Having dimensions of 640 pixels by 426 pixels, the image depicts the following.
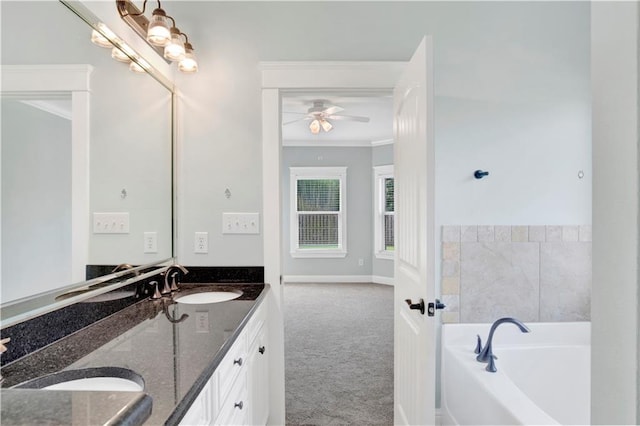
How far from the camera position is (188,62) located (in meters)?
1.86

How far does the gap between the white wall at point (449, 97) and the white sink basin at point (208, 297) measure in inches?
9.0

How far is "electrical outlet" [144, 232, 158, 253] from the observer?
1797mm

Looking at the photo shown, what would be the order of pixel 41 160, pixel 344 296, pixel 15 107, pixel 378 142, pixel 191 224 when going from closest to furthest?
pixel 15 107 → pixel 41 160 → pixel 191 224 → pixel 344 296 → pixel 378 142

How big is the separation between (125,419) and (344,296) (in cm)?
482

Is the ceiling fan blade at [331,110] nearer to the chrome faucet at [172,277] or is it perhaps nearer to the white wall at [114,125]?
the white wall at [114,125]

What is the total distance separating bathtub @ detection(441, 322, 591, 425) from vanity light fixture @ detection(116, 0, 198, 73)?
219 centimetres

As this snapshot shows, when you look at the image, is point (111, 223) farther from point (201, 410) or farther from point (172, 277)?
point (201, 410)

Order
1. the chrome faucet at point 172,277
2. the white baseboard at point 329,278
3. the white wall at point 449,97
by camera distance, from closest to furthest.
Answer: the chrome faucet at point 172,277 < the white wall at point 449,97 < the white baseboard at point 329,278

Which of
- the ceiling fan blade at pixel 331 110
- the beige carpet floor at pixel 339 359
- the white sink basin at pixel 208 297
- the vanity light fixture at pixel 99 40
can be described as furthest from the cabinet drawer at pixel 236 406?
the ceiling fan blade at pixel 331 110

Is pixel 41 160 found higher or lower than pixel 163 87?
lower

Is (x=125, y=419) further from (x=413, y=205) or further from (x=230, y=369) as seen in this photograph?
(x=413, y=205)

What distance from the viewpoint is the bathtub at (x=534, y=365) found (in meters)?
1.87

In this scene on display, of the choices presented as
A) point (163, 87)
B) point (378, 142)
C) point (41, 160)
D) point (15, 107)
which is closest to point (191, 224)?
point (163, 87)

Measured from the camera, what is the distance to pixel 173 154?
2.02 m
